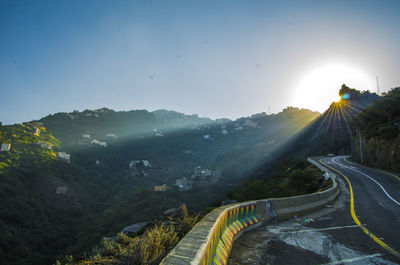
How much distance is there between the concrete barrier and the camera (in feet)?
8.60

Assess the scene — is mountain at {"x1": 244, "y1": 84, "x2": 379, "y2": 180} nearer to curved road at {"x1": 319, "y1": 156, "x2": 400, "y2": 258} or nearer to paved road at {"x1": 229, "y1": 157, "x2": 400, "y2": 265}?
curved road at {"x1": 319, "y1": 156, "x2": 400, "y2": 258}

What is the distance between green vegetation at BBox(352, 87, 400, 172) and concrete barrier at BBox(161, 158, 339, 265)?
791 inches

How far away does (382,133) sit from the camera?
88.2ft

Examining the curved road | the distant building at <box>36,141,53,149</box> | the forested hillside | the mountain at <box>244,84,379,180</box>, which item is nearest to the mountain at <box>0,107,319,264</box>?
the distant building at <box>36,141,53,149</box>

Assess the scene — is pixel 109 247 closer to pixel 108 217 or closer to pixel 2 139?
pixel 108 217

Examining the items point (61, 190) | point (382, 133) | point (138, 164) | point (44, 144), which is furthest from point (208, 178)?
point (44, 144)

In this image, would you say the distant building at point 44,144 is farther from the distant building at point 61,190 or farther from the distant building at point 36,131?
the distant building at point 61,190

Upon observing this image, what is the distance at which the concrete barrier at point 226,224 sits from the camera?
262cm

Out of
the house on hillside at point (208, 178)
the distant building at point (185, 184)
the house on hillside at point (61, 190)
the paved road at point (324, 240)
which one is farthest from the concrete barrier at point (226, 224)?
the house on hillside at point (61, 190)

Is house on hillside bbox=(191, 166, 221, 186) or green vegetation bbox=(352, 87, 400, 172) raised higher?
green vegetation bbox=(352, 87, 400, 172)

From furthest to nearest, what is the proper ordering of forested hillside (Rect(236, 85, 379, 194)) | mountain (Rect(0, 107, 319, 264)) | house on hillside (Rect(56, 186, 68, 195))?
house on hillside (Rect(56, 186, 68, 195)), mountain (Rect(0, 107, 319, 264)), forested hillside (Rect(236, 85, 379, 194))

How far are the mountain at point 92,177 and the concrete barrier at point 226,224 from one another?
29873 mm

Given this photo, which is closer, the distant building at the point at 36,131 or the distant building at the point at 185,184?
the distant building at the point at 185,184

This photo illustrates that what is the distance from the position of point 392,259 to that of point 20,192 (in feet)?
408
